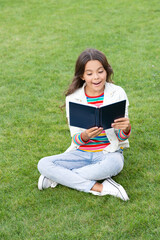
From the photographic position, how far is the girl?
3645mm

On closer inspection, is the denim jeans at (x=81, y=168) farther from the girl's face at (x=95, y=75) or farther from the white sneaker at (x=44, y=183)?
the girl's face at (x=95, y=75)

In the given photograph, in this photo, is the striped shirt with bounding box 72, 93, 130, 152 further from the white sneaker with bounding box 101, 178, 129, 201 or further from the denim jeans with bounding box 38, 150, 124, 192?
the white sneaker with bounding box 101, 178, 129, 201

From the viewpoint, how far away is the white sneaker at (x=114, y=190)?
11.4ft

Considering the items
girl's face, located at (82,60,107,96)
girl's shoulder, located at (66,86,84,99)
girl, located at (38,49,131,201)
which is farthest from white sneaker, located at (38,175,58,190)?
girl's face, located at (82,60,107,96)

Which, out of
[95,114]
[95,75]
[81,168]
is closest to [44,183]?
[81,168]

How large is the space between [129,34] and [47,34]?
2.05 metres

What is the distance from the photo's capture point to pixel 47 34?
918 cm

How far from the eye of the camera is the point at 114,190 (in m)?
3.54

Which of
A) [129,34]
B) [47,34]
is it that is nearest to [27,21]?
[47,34]

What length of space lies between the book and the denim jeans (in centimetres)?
47

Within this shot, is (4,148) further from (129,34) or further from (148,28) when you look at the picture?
(148,28)

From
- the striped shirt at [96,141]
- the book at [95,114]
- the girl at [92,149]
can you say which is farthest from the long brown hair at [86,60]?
the book at [95,114]

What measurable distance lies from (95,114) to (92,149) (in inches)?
25.9

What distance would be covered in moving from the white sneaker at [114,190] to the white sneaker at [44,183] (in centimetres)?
54
